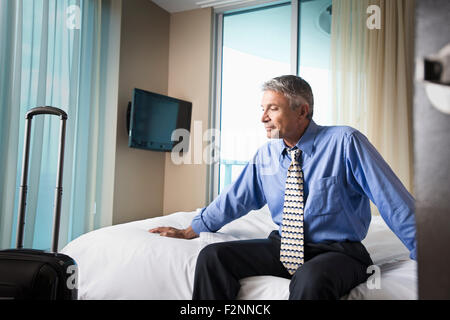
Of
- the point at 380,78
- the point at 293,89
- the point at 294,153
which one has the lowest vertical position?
the point at 294,153

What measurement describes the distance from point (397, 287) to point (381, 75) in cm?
229

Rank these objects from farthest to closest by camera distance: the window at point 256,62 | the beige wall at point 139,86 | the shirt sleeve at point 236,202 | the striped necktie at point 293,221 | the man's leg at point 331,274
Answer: the window at point 256,62, the beige wall at point 139,86, the shirt sleeve at point 236,202, the striped necktie at point 293,221, the man's leg at point 331,274

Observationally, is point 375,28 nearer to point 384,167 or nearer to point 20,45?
point 384,167

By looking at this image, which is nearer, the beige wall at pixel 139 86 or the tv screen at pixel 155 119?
the tv screen at pixel 155 119

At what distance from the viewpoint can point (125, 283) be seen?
48.3 inches

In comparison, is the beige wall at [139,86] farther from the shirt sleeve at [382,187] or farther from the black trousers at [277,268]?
the shirt sleeve at [382,187]

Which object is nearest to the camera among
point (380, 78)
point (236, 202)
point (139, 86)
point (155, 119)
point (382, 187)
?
point (382, 187)

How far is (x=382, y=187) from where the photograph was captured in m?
1.10

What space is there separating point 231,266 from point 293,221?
0.90 feet

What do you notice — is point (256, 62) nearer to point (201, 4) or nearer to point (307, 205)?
point (201, 4)

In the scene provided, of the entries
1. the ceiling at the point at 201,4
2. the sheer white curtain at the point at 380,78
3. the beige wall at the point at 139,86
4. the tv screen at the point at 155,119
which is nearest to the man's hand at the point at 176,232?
the tv screen at the point at 155,119

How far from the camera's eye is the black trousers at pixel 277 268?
0.93 m

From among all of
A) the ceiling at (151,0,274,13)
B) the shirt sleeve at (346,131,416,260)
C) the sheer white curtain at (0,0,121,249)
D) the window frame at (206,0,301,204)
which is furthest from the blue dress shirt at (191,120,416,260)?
the ceiling at (151,0,274,13)

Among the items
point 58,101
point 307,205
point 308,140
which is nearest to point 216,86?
point 58,101
